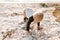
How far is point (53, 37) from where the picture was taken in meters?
0.96

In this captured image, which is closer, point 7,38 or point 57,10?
point 7,38

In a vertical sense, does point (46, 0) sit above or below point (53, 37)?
above

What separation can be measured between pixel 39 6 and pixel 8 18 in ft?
1.18

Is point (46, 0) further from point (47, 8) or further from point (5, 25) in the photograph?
point (5, 25)

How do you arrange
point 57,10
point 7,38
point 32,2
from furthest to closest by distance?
1. point 32,2
2. point 57,10
3. point 7,38

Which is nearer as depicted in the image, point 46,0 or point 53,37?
point 53,37

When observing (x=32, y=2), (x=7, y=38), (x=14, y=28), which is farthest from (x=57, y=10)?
(x=7, y=38)

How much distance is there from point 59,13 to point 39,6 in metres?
0.24

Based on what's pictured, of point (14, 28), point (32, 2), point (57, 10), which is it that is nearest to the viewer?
point (14, 28)

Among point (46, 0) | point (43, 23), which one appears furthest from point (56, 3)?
point (43, 23)

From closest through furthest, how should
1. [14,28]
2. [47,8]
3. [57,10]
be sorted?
[14,28] → [57,10] → [47,8]

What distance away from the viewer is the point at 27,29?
1.01 metres

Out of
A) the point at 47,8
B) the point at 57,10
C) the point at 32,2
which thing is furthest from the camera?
the point at 32,2

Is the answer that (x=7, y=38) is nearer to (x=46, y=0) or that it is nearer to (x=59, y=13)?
(x=59, y=13)
